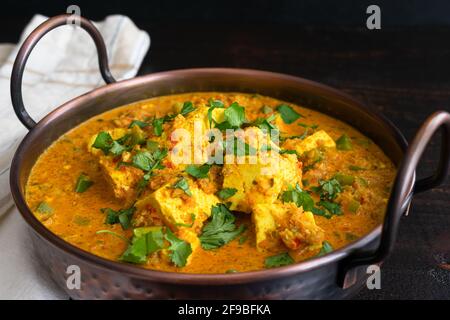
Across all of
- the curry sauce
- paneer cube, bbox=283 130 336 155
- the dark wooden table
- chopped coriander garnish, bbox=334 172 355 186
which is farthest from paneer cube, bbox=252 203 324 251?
the dark wooden table

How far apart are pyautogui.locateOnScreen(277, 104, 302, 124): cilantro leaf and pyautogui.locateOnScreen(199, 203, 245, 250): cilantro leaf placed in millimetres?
953

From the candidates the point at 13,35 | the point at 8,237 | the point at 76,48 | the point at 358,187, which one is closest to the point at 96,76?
the point at 76,48

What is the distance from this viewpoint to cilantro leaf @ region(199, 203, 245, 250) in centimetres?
271

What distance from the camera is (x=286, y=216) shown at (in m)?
2.71

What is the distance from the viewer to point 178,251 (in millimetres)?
2578

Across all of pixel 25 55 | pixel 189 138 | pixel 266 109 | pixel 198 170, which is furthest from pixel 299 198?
pixel 25 55

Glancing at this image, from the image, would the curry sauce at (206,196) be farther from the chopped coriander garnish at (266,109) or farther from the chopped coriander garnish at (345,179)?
the chopped coriander garnish at (266,109)

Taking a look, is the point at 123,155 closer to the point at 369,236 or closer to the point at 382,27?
Answer: the point at 369,236

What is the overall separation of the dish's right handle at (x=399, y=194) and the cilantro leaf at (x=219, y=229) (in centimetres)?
49

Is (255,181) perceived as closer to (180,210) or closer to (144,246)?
(180,210)

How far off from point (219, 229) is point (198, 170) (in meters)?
0.28

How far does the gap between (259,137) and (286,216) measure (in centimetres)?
39

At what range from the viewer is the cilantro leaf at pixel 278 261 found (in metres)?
2.59

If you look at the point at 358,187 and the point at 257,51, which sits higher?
the point at 257,51
